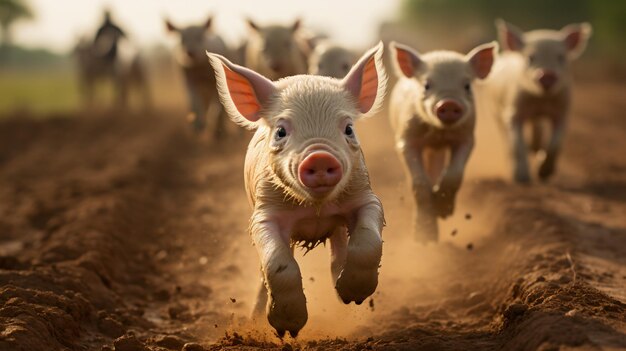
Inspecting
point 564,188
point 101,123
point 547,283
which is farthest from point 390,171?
point 101,123

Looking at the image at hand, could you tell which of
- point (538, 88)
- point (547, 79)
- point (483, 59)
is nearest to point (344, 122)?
point (483, 59)

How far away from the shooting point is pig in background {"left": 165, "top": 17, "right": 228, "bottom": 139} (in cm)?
1262

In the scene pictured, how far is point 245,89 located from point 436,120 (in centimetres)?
267

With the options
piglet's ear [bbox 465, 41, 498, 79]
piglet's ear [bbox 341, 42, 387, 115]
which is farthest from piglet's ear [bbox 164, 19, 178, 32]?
piglet's ear [bbox 341, 42, 387, 115]

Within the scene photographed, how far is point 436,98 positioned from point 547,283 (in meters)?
2.22

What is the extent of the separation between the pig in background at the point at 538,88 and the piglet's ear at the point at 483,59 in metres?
3.09

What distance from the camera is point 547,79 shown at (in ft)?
35.9

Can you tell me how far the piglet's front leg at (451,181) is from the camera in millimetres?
7809

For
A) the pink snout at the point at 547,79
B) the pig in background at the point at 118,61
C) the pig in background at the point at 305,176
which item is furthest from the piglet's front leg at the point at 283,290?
the pig in background at the point at 118,61

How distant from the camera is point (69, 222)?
946cm

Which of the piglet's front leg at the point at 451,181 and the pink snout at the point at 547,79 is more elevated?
the pink snout at the point at 547,79

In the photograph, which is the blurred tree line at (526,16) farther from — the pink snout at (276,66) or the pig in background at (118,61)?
the pink snout at (276,66)

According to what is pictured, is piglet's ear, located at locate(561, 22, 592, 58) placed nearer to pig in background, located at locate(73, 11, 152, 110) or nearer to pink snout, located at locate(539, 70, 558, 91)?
pink snout, located at locate(539, 70, 558, 91)

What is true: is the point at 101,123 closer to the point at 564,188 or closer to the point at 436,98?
the point at 564,188
